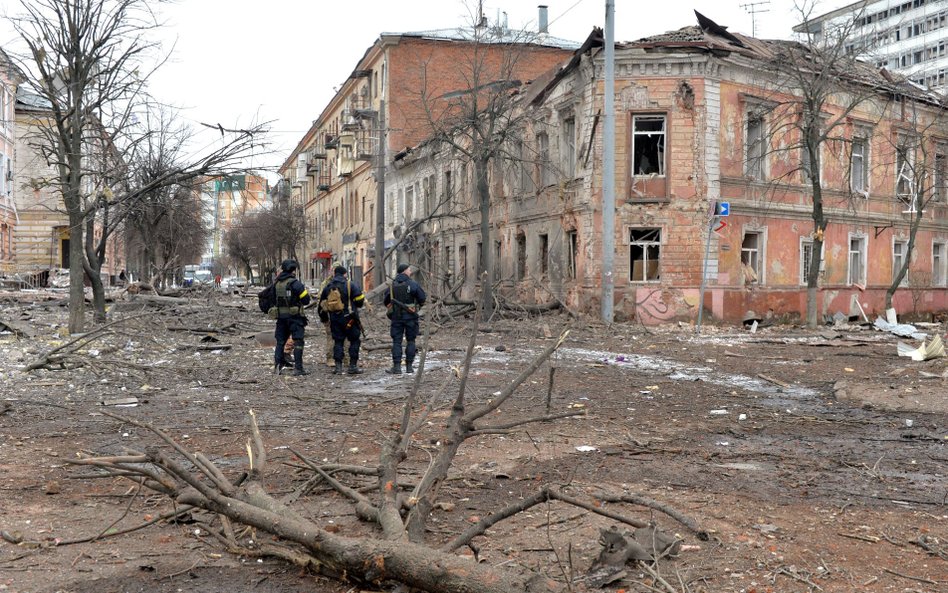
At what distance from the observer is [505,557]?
154 inches

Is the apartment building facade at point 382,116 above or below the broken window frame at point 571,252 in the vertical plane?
above

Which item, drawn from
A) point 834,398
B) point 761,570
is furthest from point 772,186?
point 761,570

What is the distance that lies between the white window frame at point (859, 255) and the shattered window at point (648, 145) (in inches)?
317

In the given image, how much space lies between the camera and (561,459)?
6055 millimetres

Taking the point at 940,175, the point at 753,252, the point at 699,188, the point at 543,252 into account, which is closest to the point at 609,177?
the point at 699,188

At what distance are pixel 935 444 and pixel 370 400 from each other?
568 cm

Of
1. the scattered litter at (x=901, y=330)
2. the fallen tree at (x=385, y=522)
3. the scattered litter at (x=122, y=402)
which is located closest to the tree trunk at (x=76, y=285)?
the scattered litter at (x=122, y=402)

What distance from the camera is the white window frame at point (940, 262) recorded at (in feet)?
94.2

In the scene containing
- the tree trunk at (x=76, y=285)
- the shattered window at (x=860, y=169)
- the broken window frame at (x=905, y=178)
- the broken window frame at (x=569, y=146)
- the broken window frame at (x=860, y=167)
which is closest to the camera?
the tree trunk at (x=76, y=285)

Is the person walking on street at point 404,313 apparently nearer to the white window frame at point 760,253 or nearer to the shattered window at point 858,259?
the white window frame at point 760,253

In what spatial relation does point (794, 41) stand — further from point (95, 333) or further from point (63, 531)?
point (63, 531)

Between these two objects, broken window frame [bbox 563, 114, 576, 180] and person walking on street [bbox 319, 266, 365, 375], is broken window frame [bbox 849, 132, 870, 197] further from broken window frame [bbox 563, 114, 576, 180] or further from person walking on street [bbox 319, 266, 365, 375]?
person walking on street [bbox 319, 266, 365, 375]

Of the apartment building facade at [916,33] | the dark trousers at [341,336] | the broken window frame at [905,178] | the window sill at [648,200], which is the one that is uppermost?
the apartment building facade at [916,33]

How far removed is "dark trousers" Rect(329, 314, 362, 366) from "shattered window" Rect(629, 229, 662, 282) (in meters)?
11.8
